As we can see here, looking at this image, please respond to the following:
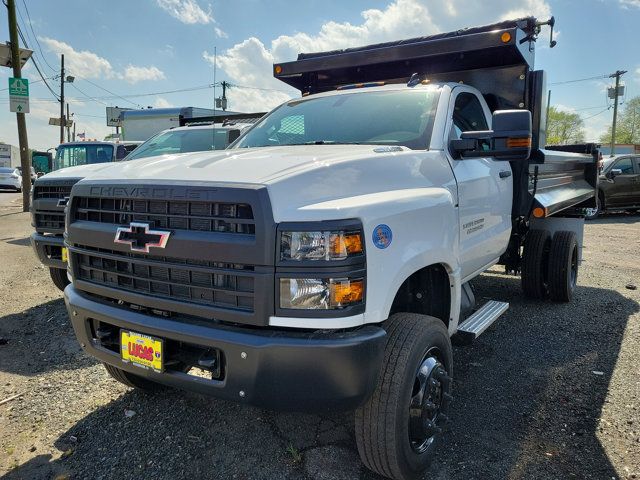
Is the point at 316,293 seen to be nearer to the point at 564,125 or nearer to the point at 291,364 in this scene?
the point at 291,364

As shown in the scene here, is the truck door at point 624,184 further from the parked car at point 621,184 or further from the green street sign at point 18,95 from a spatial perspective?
the green street sign at point 18,95

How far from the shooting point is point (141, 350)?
241 centimetres

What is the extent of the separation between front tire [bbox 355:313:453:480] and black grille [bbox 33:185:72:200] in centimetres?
414

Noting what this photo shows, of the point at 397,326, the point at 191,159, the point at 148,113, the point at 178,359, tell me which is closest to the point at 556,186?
→ the point at 397,326

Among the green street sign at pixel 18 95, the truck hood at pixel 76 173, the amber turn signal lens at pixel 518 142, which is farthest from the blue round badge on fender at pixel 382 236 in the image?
the green street sign at pixel 18 95

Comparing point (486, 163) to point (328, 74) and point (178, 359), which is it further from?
point (178, 359)

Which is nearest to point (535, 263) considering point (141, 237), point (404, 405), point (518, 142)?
point (518, 142)

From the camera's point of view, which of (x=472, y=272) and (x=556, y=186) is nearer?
(x=472, y=272)

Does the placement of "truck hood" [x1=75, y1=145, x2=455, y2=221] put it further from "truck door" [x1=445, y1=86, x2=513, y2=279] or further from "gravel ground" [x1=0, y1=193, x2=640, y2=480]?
"gravel ground" [x1=0, y1=193, x2=640, y2=480]

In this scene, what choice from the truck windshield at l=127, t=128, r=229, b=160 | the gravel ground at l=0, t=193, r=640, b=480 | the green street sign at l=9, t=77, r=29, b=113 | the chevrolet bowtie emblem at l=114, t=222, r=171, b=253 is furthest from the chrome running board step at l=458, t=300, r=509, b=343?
the green street sign at l=9, t=77, r=29, b=113

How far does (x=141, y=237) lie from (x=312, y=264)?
886 millimetres

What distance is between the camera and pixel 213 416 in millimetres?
3176

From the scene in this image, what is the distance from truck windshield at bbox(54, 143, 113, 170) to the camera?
9.91 m

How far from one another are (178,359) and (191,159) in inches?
41.9
